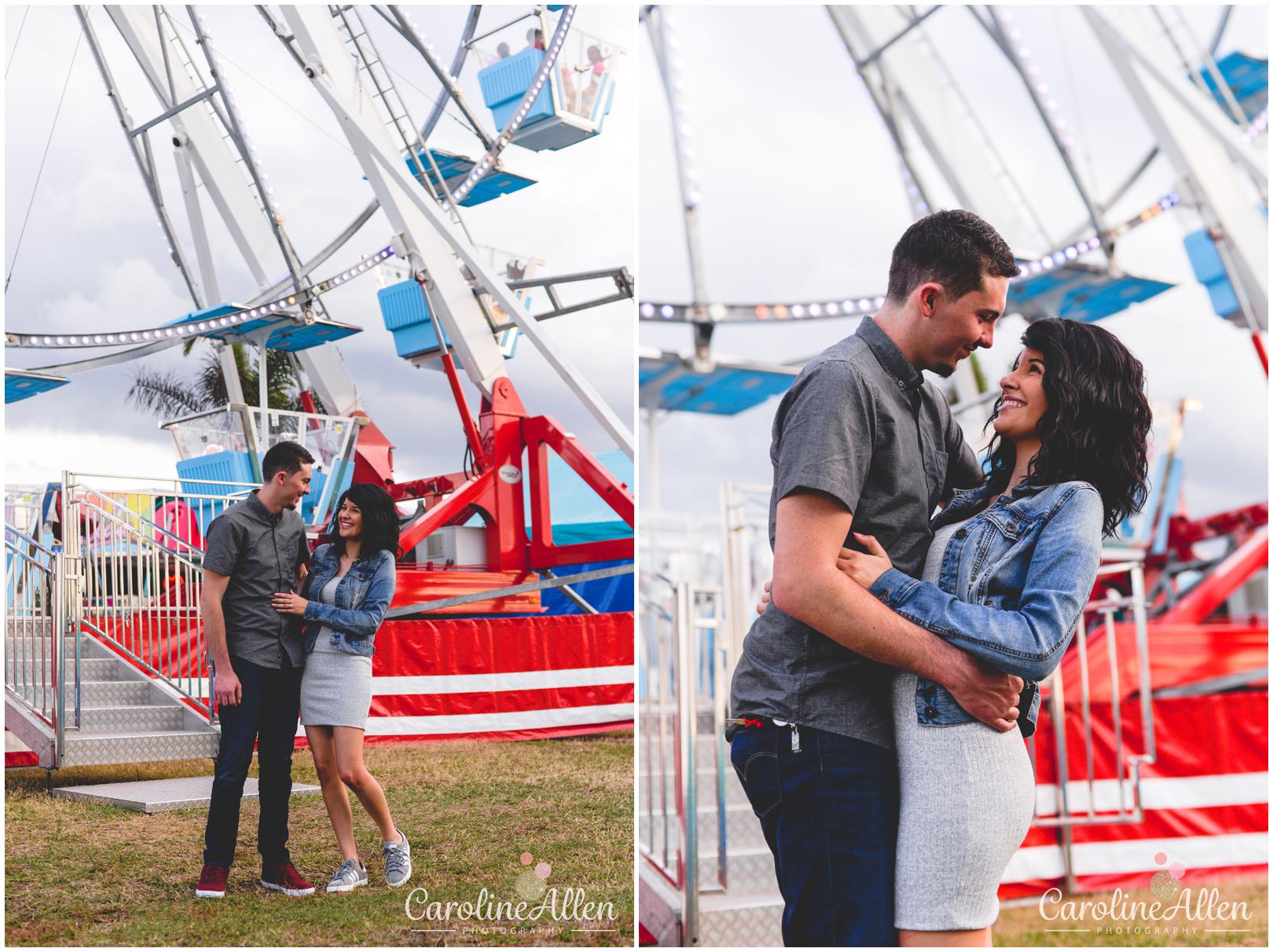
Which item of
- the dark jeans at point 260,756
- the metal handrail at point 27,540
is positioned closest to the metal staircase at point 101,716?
the metal handrail at point 27,540

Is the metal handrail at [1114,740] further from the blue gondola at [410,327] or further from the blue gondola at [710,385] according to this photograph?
the blue gondola at [410,327]

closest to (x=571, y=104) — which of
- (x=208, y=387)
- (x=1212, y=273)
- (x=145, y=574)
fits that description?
(x=208, y=387)

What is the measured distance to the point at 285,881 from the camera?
287 cm

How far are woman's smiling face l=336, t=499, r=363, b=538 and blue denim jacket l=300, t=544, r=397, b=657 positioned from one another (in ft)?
0.31

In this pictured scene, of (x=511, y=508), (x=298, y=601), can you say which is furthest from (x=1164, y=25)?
(x=298, y=601)

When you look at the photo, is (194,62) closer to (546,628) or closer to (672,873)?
(546,628)

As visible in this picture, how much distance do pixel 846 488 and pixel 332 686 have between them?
7.05 ft

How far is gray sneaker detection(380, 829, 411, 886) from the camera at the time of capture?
2904mm

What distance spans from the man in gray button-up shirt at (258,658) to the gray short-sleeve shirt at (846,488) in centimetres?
196

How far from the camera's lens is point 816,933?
133 cm

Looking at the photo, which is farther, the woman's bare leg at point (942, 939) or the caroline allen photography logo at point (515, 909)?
the caroline allen photography logo at point (515, 909)

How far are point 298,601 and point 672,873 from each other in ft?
5.12

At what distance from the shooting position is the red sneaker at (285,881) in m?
2.85

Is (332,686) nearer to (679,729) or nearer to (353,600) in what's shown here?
(353,600)
